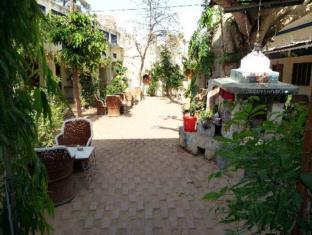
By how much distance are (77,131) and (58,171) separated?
7.39ft

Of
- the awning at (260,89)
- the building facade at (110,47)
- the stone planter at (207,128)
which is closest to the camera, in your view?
the awning at (260,89)

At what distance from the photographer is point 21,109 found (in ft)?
5.96

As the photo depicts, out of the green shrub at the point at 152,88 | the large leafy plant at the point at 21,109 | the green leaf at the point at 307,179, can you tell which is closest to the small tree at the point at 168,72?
the green shrub at the point at 152,88

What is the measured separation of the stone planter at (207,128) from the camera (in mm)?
7070

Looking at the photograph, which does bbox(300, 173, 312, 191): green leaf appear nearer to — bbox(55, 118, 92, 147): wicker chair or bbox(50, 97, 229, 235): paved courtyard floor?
bbox(50, 97, 229, 235): paved courtyard floor

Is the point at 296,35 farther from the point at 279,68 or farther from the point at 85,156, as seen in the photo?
the point at 85,156

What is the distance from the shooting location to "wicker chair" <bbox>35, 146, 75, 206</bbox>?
178 inches

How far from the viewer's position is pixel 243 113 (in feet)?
5.47

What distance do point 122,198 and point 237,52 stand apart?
5438 millimetres

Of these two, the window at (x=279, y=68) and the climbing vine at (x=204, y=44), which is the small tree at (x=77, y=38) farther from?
the window at (x=279, y=68)

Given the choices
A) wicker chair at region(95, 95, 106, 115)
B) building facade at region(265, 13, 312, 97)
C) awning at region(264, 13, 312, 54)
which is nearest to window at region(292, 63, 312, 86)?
building facade at region(265, 13, 312, 97)

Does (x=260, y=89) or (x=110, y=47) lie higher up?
(x=110, y=47)

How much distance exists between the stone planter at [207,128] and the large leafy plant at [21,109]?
5.41m

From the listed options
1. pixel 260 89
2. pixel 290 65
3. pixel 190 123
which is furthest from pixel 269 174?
pixel 290 65
